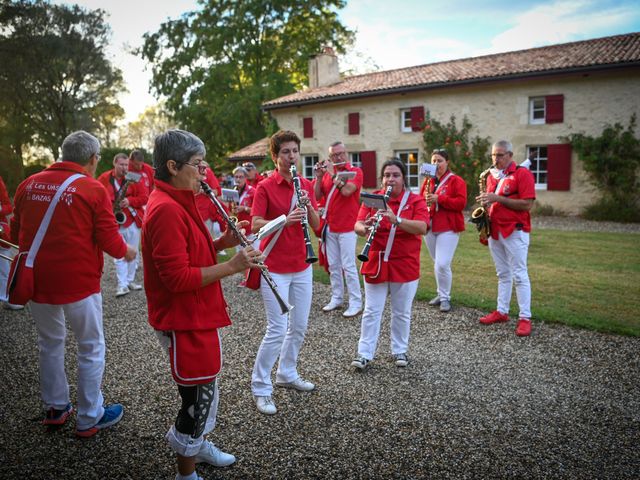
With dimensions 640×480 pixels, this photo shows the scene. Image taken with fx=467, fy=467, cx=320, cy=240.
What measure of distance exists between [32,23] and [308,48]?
20.4 metres

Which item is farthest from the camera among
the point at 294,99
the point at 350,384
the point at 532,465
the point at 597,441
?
the point at 294,99

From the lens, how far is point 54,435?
379 centimetres

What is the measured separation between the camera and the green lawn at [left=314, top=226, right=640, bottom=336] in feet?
21.7

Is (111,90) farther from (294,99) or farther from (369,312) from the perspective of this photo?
(369,312)

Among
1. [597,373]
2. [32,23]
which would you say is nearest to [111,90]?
[32,23]

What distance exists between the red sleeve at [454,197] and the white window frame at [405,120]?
17192mm

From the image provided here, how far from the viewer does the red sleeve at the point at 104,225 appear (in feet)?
11.8

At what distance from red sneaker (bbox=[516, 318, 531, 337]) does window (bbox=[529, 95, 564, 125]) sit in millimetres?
16528

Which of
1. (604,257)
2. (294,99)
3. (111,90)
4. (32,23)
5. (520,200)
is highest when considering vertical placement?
(32,23)

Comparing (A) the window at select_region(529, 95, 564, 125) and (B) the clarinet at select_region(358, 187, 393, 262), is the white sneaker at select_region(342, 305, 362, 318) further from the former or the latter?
(A) the window at select_region(529, 95, 564, 125)

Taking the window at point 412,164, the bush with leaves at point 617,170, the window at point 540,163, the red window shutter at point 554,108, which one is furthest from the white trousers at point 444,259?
the window at point 412,164

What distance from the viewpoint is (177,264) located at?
2523mm

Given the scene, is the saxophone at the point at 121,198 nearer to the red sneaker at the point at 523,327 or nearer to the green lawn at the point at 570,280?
the green lawn at the point at 570,280

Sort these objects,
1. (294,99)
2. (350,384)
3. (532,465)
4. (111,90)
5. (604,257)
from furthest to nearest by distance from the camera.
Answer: (111,90) < (294,99) < (604,257) < (350,384) < (532,465)
